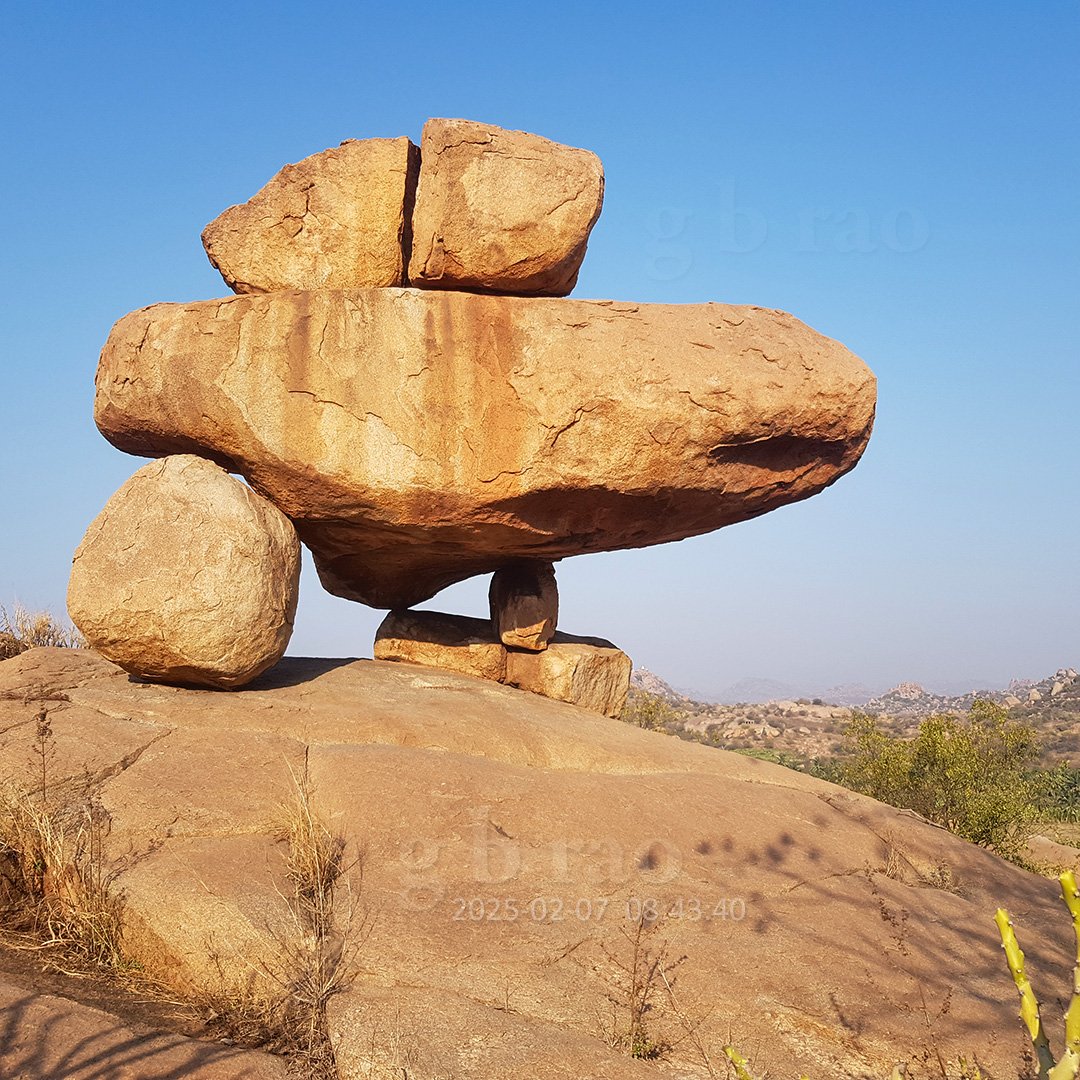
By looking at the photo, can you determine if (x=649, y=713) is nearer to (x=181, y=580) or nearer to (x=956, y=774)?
(x=956, y=774)

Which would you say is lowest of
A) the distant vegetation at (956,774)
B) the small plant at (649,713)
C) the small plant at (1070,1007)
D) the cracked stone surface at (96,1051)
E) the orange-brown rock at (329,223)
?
the small plant at (649,713)

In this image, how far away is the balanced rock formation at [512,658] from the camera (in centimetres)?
855

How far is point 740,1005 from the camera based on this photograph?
13.9ft

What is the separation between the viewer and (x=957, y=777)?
977cm

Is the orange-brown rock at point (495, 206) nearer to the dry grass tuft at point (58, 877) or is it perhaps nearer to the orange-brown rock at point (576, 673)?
the orange-brown rock at point (576, 673)

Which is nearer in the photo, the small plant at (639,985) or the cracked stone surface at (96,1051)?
the cracked stone surface at (96,1051)

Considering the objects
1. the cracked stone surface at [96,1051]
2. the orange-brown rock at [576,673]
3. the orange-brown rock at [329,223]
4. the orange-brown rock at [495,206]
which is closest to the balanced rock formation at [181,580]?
the orange-brown rock at [329,223]

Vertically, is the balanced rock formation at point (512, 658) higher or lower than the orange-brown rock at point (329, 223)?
lower

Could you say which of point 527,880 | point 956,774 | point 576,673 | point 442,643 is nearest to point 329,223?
point 442,643

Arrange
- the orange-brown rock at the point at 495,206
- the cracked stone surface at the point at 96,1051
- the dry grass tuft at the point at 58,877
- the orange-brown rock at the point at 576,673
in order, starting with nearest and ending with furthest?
the cracked stone surface at the point at 96,1051 < the dry grass tuft at the point at 58,877 < the orange-brown rock at the point at 495,206 < the orange-brown rock at the point at 576,673

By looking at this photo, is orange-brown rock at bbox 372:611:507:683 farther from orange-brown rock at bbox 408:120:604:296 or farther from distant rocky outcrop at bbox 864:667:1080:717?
distant rocky outcrop at bbox 864:667:1080:717

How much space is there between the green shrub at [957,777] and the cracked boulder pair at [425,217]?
6131mm

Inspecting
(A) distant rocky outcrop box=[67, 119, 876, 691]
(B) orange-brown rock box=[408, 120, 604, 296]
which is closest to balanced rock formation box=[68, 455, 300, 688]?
(A) distant rocky outcrop box=[67, 119, 876, 691]

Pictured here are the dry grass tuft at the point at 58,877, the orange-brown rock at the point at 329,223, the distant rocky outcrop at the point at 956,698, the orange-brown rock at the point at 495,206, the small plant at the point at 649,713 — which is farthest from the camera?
the distant rocky outcrop at the point at 956,698
